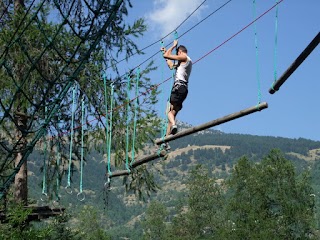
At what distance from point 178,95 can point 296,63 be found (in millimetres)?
2948

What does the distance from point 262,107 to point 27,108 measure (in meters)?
8.14

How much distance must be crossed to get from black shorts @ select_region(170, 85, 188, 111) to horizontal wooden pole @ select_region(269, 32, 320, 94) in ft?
7.16

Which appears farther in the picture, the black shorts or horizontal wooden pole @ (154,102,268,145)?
the black shorts

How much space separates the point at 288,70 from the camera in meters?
5.58

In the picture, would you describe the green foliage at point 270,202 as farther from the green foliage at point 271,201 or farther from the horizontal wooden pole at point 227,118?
the horizontal wooden pole at point 227,118

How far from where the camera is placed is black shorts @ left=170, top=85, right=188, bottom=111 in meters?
8.10

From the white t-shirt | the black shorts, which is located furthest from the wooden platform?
the white t-shirt

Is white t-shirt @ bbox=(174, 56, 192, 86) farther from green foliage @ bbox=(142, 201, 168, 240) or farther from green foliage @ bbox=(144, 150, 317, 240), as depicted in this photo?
green foliage @ bbox=(142, 201, 168, 240)

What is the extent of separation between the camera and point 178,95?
8.16m

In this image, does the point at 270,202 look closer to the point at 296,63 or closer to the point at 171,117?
the point at 171,117

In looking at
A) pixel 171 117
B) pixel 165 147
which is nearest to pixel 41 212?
pixel 165 147

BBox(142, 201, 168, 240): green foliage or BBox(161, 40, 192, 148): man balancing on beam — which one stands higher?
BBox(142, 201, 168, 240): green foliage

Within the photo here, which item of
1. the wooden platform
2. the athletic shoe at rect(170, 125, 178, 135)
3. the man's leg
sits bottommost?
the wooden platform

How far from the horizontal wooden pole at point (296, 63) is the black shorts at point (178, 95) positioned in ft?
7.16
